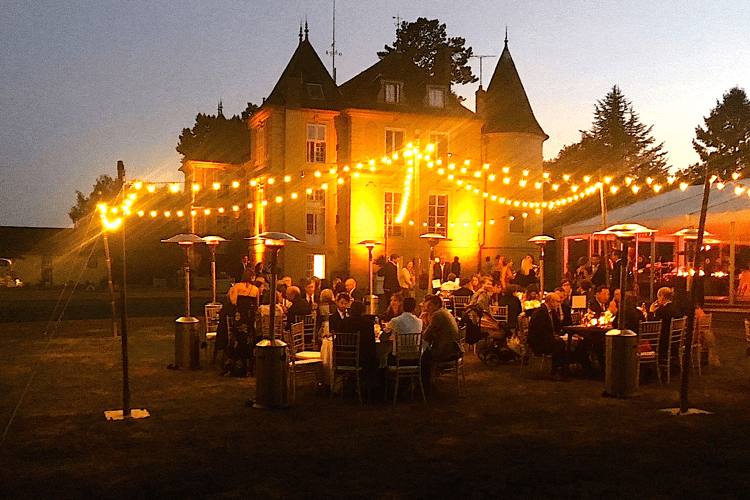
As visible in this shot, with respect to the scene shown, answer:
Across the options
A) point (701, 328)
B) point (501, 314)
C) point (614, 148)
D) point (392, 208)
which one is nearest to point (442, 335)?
point (501, 314)

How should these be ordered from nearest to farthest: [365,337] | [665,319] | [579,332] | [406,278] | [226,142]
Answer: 1. [365,337]
2. [665,319]
3. [579,332]
4. [406,278]
5. [226,142]

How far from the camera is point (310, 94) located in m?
29.1

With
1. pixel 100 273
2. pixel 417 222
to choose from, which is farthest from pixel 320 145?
→ pixel 100 273

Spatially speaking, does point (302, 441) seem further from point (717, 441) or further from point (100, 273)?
point (100, 273)

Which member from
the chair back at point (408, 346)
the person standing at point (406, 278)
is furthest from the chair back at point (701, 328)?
the person standing at point (406, 278)

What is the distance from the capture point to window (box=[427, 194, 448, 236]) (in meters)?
29.3

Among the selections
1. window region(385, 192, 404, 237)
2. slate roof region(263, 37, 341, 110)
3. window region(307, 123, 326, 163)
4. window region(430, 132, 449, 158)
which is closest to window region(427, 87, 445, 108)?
window region(430, 132, 449, 158)

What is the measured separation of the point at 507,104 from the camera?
30.9 m

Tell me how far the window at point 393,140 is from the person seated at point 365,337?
20771 millimetres

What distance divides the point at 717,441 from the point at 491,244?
23.5m

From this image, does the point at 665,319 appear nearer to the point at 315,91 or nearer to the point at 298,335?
the point at 298,335

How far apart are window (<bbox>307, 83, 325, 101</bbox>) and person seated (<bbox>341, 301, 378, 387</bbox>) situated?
21650mm

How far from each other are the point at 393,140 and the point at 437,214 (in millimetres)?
3580

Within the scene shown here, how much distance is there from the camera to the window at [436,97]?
30.0m
